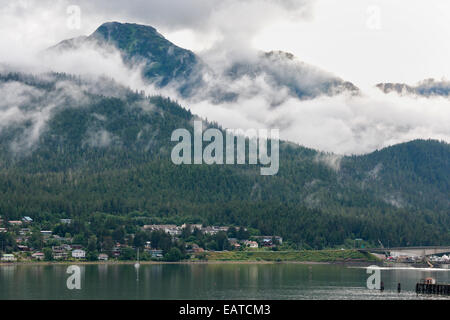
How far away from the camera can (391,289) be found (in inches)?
7731

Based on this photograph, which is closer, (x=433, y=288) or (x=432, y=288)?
(x=433, y=288)
